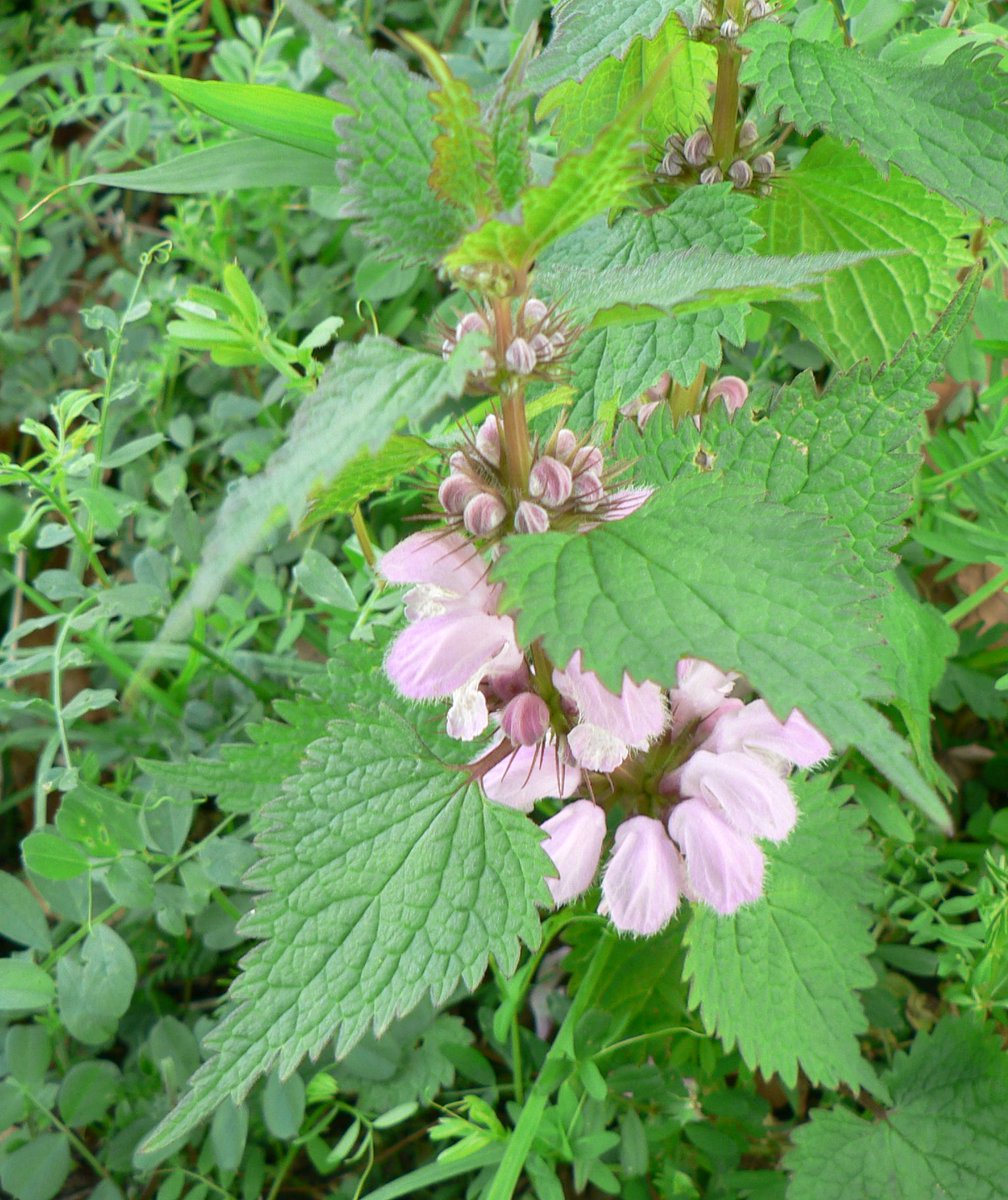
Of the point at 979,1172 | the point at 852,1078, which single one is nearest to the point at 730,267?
the point at 852,1078

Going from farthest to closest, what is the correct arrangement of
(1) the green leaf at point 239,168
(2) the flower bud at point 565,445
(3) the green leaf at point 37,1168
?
(1) the green leaf at point 239,168 → (3) the green leaf at point 37,1168 → (2) the flower bud at point 565,445

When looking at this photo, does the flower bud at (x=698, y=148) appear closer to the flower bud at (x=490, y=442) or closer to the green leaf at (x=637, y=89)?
the green leaf at (x=637, y=89)

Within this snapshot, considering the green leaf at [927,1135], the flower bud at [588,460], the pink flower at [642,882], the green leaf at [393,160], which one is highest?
the green leaf at [393,160]

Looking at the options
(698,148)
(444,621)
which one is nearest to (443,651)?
(444,621)

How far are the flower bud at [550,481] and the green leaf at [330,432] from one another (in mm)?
108

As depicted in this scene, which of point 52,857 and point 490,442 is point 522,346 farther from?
point 52,857

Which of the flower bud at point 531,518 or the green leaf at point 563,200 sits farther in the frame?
the flower bud at point 531,518

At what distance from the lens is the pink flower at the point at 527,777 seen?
727 mm

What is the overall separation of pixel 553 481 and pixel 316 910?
309mm

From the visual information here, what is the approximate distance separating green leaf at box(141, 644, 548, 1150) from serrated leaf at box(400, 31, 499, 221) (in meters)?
0.34

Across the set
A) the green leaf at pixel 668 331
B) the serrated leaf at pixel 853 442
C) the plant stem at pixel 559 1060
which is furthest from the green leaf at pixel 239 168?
the plant stem at pixel 559 1060

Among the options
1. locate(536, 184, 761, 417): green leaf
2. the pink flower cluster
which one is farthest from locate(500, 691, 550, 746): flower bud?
locate(536, 184, 761, 417): green leaf

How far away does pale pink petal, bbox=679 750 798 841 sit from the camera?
2.27 ft

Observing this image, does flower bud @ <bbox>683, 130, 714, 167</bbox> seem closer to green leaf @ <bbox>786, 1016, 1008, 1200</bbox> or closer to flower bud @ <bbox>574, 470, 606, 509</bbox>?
flower bud @ <bbox>574, 470, 606, 509</bbox>
